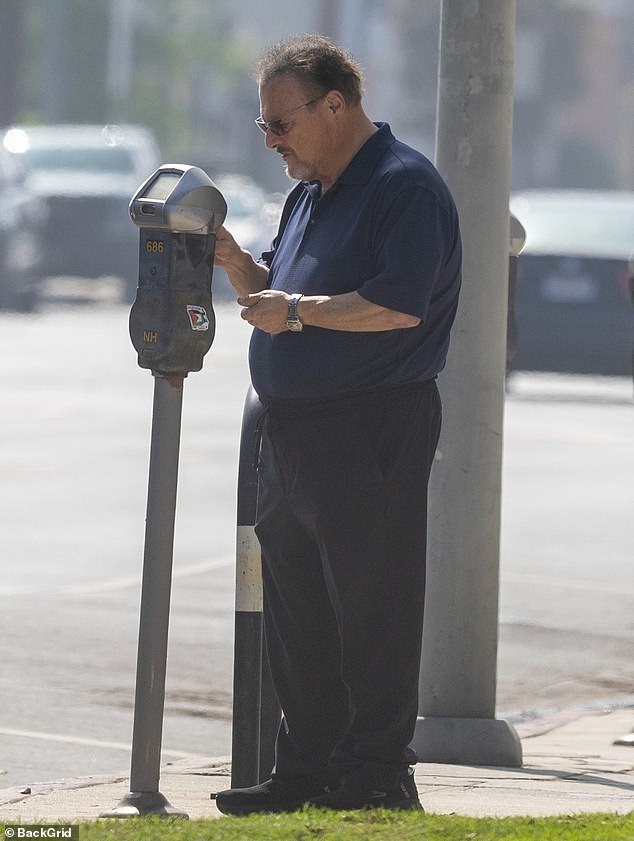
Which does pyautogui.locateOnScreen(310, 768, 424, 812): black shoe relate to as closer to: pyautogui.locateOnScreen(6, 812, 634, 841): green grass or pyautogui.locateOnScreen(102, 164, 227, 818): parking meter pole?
pyautogui.locateOnScreen(6, 812, 634, 841): green grass

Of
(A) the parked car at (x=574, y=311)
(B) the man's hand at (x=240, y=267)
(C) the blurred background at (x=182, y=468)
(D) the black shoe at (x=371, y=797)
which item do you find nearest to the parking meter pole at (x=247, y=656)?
(B) the man's hand at (x=240, y=267)

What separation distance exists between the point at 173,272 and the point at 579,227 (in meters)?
13.9

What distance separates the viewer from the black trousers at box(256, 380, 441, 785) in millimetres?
4945

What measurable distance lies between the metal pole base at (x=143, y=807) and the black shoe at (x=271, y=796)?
111 mm

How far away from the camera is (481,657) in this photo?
6.44 m

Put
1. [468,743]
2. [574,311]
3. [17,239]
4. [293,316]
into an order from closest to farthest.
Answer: [293,316]
[468,743]
[574,311]
[17,239]

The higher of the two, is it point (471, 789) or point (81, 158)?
point (81, 158)

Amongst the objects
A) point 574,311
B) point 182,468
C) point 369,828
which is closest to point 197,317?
point 369,828

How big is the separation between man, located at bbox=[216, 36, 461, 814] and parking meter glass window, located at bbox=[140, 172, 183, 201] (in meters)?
0.28

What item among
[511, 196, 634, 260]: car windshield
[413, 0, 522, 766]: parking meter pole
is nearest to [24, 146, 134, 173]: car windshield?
[511, 196, 634, 260]: car windshield

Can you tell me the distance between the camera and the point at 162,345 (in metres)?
5.19

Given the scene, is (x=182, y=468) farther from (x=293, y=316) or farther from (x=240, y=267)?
(x=293, y=316)

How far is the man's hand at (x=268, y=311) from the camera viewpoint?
4.89 m

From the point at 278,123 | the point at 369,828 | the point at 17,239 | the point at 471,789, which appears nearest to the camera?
the point at 369,828
